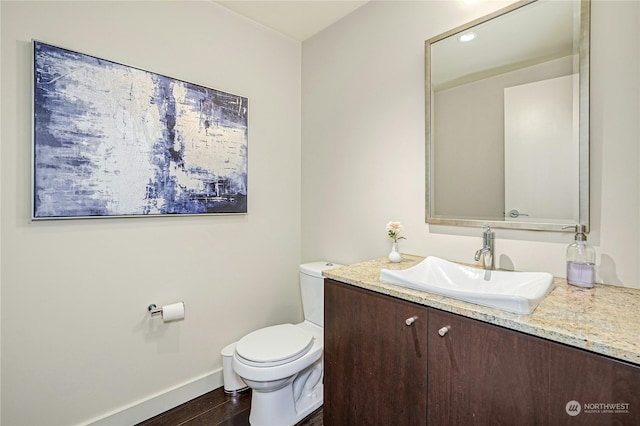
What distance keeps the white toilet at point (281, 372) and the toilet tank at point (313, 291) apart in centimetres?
11

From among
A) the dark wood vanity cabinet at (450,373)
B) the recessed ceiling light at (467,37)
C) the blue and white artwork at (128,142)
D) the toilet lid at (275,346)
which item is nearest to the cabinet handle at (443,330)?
the dark wood vanity cabinet at (450,373)

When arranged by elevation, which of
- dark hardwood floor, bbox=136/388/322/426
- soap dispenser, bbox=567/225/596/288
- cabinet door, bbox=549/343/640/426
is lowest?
dark hardwood floor, bbox=136/388/322/426

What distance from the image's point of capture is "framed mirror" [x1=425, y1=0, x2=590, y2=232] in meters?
1.22

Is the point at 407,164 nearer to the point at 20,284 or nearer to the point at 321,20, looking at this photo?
the point at 321,20

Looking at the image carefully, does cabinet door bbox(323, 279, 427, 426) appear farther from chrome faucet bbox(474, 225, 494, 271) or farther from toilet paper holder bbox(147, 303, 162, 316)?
toilet paper holder bbox(147, 303, 162, 316)

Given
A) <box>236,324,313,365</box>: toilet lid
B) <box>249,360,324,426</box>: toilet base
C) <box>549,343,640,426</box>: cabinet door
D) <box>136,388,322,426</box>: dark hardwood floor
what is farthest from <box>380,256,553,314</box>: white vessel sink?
<box>136,388,322,426</box>: dark hardwood floor

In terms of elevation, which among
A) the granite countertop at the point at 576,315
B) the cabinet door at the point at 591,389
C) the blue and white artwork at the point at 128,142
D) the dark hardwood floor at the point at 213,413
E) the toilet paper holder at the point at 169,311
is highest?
the blue and white artwork at the point at 128,142

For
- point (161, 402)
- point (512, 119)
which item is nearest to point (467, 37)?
point (512, 119)

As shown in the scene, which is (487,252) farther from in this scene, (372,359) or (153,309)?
(153,309)

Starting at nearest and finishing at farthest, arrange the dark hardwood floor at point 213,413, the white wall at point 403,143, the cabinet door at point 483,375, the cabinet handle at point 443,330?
the cabinet door at point 483,375 < the cabinet handle at point 443,330 < the white wall at point 403,143 < the dark hardwood floor at point 213,413

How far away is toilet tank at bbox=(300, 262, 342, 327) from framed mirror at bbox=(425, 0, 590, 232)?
822mm

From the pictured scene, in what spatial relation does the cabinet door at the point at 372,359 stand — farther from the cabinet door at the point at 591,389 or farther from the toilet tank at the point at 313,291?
the toilet tank at the point at 313,291

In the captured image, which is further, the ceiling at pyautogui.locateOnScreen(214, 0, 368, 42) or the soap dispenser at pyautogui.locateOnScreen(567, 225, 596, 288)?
the ceiling at pyautogui.locateOnScreen(214, 0, 368, 42)

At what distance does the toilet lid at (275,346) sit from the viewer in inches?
59.8
